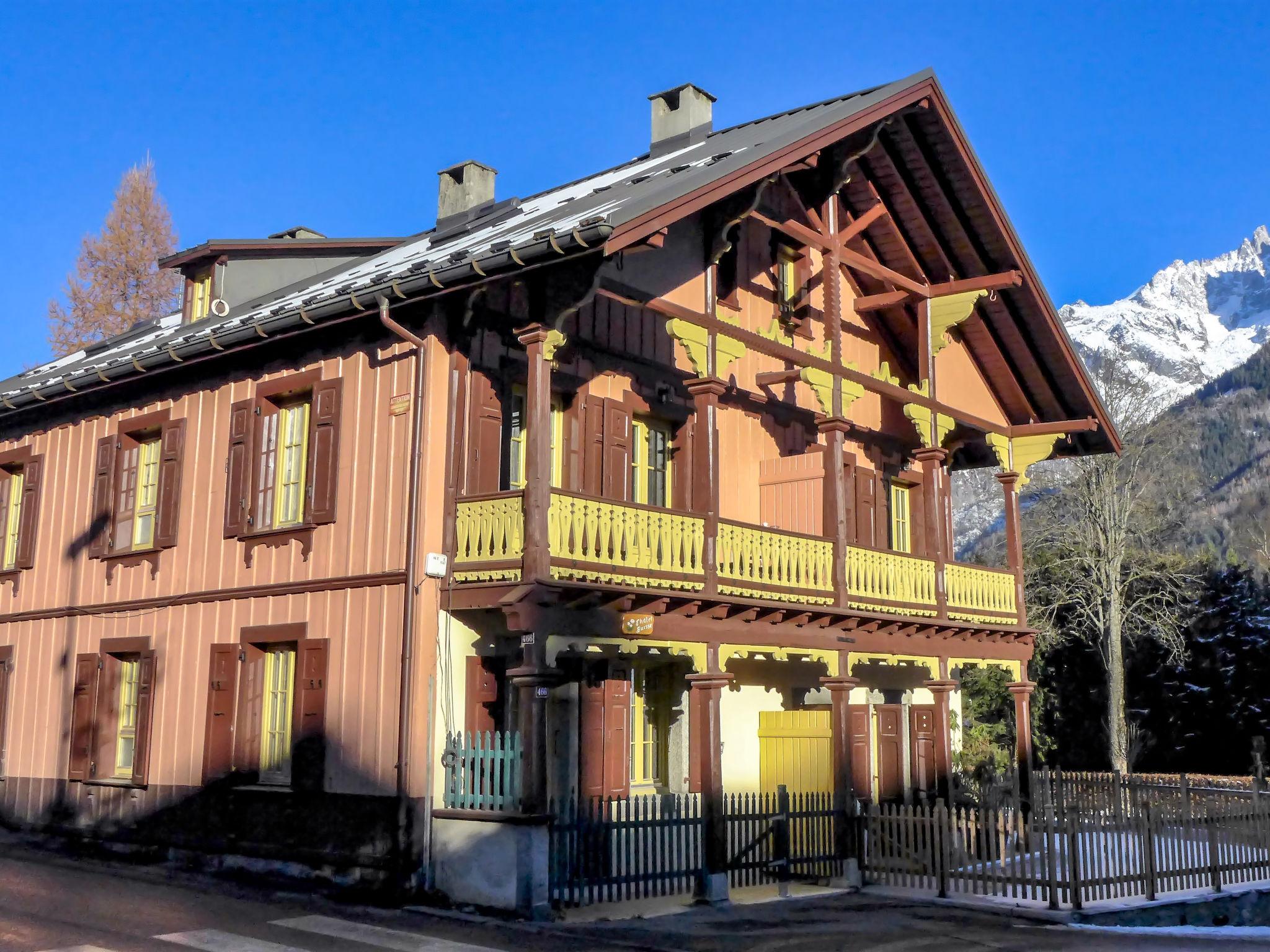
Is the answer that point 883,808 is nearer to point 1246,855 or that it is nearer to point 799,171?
point 1246,855

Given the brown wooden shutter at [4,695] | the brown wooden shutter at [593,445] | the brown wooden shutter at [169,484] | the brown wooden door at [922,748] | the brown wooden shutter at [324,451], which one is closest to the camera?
the brown wooden shutter at [324,451]

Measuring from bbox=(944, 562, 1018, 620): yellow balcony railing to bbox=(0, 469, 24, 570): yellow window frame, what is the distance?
14672 millimetres

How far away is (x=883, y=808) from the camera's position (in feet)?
56.3

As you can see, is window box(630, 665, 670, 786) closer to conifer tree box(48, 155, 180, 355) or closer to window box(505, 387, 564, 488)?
window box(505, 387, 564, 488)

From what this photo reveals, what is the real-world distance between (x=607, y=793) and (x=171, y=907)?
531 centimetres

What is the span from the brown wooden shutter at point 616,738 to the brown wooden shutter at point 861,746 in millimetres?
3564

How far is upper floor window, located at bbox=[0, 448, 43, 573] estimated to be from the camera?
20375 mm

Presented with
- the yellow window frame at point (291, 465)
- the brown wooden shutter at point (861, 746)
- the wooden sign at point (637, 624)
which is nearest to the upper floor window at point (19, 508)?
the yellow window frame at point (291, 465)

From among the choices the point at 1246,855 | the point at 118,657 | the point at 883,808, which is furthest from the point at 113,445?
the point at 1246,855

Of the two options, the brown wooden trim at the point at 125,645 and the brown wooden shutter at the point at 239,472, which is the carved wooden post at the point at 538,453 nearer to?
the brown wooden shutter at the point at 239,472

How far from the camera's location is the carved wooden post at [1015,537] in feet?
70.0

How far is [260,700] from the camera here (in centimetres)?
1633

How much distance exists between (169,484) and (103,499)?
173 centimetres

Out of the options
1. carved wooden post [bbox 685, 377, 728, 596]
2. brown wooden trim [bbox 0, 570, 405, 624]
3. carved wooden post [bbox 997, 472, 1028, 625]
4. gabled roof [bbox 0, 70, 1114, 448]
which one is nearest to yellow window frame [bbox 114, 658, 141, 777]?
brown wooden trim [bbox 0, 570, 405, 624]
